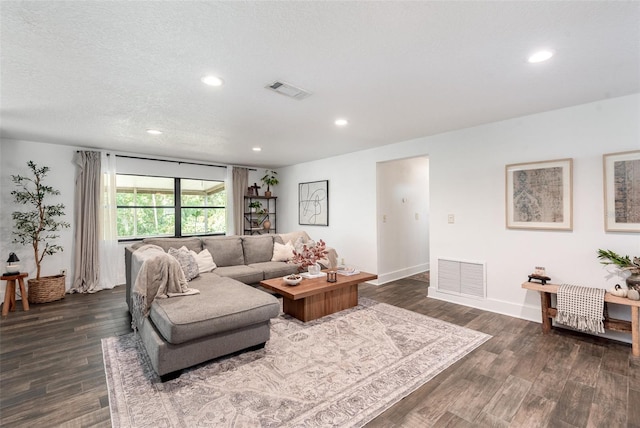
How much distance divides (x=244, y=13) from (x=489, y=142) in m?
3.28

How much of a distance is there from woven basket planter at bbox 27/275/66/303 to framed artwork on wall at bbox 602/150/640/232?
22.5ft

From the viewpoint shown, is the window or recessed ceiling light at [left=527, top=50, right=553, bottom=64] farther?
the window

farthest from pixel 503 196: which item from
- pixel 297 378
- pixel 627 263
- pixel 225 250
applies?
pixel 225 250

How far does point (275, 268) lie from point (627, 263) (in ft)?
12.7

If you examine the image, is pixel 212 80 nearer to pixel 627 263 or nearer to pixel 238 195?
pixel 627 263

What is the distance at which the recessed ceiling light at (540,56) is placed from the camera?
1.95 meters

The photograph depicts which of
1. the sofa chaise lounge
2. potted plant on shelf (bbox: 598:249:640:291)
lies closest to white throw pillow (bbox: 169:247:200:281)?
the sofa chaise lounge

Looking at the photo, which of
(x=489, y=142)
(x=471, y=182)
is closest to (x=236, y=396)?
(x=471, y=182)

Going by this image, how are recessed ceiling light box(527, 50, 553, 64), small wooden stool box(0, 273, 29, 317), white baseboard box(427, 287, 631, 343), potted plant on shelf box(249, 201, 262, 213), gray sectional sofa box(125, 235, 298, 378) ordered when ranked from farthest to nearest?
potted plant on shelf box(249, 201, 262, 213) → small wooden stool box(0, 273, 29, 317) → white baseboard box(427, 287, 631, 343) → gray sectional sofa box(125, 235, 298, 378) → recessed ceiling light box(527, 50, 553, 64)

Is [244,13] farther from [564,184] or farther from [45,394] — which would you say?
[564,184]

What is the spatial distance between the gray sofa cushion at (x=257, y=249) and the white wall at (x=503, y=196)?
1.71 meters

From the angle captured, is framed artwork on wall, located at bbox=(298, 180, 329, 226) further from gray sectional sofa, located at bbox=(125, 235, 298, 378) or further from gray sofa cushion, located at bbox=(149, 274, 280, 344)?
gray sofa cushion, located at bbox=(149, 274, 280, 344)

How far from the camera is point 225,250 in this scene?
14.1 ft

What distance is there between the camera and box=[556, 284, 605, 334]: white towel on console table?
8.55 ft
